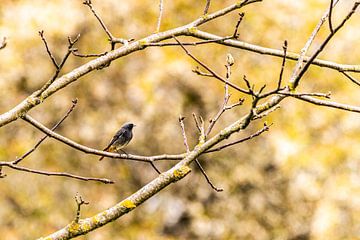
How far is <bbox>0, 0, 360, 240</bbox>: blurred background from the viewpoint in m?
9.33

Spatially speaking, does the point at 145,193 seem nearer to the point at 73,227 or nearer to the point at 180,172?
the point at 180,172

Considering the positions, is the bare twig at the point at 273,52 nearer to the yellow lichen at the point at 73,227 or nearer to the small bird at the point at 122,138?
the yellow lichen at the point at 73,227

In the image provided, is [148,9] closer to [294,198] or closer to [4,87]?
[4,87]

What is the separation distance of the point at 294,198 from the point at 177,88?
2.46 metres

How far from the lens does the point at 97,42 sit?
9.91m

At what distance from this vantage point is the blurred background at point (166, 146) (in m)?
9.33

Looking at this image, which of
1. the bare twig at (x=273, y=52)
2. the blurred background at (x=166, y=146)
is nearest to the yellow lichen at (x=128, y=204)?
the bare twig at (x=273, y=52)

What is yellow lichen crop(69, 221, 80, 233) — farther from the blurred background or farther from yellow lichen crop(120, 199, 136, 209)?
the blurred background

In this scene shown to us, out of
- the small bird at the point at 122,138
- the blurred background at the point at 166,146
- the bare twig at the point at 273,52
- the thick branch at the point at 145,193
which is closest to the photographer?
the thick branch at the point at 145,193

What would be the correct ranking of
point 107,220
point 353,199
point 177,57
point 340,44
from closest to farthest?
point 107,220
point 353,199
point 177,57
point 340,44

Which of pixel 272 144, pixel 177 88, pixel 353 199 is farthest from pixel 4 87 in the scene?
pixel 353 199

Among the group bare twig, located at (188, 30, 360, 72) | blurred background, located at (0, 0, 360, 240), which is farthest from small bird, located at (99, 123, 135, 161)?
blurred background, located at (0, 0, 360, 240)

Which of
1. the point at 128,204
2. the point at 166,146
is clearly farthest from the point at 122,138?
the point at 166,146

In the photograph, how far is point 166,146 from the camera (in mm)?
9695
